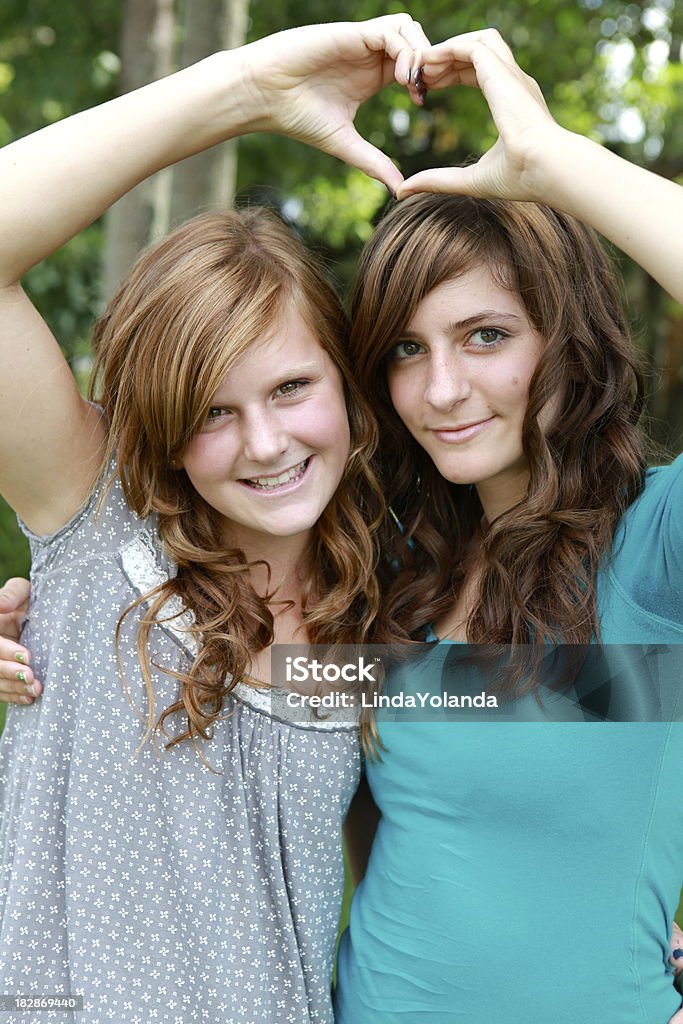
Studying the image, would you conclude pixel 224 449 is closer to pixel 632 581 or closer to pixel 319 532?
pixel 319 532

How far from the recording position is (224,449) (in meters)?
2.08

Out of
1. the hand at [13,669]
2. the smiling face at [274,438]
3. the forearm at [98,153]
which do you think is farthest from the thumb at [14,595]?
the forearm at [98,153]

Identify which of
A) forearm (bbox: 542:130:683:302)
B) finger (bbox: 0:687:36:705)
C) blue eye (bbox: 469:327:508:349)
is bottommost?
finger (bbox: 0:687:36:705)

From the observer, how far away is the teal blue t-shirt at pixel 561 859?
1979 mm

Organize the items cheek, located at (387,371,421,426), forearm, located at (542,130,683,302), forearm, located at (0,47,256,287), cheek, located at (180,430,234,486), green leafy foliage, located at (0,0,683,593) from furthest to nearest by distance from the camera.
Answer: green leafy foliage, located at (0,0,683,593)
cheek, located at (387,371,421,426)
cheek, located at (180,430,234,486)
forearm, located at (0,47,256,287)
forearm, located at (542,130,683,302)

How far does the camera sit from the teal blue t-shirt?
1979 millimetres

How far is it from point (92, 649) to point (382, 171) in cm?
108

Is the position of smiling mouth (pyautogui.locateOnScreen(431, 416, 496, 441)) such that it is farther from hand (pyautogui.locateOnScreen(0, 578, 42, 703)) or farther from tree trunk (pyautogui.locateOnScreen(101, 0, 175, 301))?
tree trunk (pyautogui.locateOnScreen(101, 0, 175, 301))

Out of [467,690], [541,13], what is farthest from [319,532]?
[541,13]

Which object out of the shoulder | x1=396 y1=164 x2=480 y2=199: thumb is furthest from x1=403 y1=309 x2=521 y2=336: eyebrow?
the shoulder

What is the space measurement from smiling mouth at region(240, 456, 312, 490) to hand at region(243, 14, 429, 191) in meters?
0.58

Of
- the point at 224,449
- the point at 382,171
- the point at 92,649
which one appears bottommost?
the point at 92,649

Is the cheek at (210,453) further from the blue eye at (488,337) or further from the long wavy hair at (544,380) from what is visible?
the blue eye at (488,337)

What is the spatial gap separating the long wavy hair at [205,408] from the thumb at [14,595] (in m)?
0.32
